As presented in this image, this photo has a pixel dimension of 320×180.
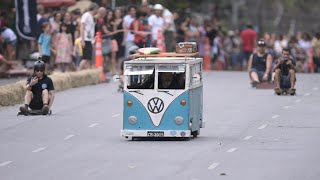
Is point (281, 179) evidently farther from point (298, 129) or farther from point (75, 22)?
point (75, 22)

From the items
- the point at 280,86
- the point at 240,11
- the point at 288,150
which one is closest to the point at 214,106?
the point at 280,86

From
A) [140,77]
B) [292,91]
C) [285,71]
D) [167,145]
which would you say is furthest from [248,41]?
[167,145]

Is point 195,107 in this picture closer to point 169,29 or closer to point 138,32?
point 138,32

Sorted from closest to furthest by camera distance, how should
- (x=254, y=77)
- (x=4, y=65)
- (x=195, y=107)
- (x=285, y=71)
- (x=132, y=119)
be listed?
(x=132, y=119), (x=195, y=107), (x=285, y=71), (x=254, y=77), (x=4, y=65)

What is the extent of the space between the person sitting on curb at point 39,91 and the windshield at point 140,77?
158 inches

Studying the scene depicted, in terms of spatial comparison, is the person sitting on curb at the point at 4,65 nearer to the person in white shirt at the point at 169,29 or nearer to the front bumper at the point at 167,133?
the person in white shirt at the point at 169,29

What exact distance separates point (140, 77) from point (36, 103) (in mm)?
4676

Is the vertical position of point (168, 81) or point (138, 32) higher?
point (168, 81)

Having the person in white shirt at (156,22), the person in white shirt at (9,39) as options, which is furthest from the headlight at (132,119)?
the person in white shirt at (156,22)

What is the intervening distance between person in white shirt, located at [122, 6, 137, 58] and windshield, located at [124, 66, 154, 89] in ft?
60.5

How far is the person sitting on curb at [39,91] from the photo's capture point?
2470 centimetres

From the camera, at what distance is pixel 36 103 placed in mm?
25219

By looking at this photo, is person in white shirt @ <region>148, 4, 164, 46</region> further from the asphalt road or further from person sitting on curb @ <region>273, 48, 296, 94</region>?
the asphalt road

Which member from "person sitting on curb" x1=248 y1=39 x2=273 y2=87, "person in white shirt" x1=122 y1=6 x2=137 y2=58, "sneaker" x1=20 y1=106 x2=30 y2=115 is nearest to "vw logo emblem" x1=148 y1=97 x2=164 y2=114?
"sneaker" x1=20 y1=106 x2=30 y2=115
